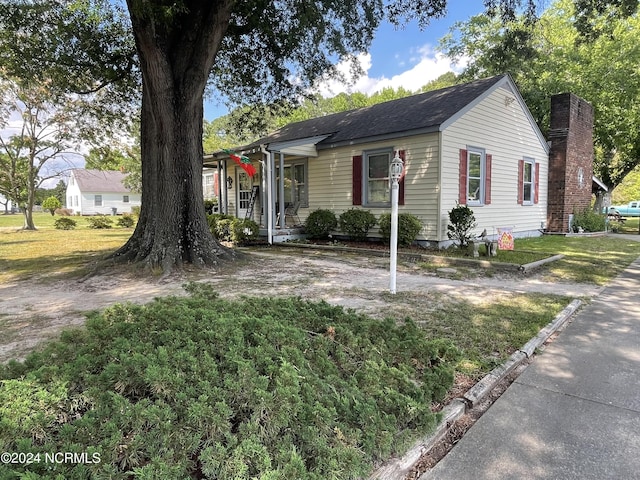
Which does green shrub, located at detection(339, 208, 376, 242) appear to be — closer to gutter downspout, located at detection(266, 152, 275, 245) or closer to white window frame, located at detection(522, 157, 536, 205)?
gutter downspout, located at detection(266, 152, 275, 245)

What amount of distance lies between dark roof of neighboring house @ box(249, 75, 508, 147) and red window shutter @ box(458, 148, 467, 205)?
4.09 feet

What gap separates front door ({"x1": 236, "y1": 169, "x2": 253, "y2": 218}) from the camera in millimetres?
15164

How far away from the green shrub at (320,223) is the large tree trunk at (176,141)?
15.6ft

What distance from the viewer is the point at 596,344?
12.2 ft

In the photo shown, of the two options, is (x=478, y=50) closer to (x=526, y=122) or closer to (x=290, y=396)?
(x=526, y=122)

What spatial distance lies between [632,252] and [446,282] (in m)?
7.64

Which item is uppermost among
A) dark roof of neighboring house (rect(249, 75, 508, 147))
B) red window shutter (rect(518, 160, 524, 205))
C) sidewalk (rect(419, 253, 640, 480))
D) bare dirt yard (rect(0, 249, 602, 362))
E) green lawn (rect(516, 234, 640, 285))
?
dark roof of neighboring house (rect(249, 75, 508, 147))

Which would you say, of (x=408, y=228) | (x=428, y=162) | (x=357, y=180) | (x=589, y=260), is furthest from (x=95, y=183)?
(x=589, y=260)

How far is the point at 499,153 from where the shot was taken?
11.9 meters

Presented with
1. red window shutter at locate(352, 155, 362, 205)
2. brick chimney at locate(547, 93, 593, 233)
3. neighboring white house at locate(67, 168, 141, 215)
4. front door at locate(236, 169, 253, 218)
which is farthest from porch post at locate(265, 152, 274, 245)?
neighboring white house at locate(67, 168, 141, 215)

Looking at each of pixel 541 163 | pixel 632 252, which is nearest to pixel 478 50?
pixel 541 163

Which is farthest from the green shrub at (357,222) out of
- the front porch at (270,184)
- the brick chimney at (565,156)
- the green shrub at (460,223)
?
the brick chimney at (565,156)

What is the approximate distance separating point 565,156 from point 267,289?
1411cm

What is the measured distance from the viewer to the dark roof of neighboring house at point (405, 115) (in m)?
10.2
